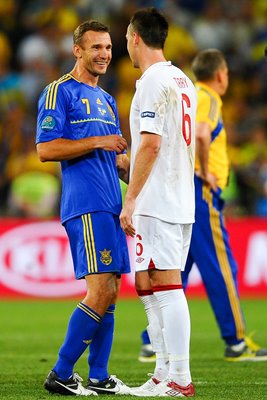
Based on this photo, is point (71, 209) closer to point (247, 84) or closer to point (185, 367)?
point (185, 367)

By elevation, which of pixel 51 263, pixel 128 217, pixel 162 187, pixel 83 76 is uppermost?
pixel 83 76

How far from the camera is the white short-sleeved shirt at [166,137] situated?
616 centimetres

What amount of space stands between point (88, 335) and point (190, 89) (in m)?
1.65

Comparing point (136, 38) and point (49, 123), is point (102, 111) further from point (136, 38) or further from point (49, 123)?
point (136, 38)

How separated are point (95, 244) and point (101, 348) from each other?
28.3 inches

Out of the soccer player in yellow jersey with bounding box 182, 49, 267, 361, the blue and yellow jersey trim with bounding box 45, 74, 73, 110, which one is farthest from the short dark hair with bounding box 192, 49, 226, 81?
the blue and yellow jersey trim with bounding box 45, 74, 73, 110

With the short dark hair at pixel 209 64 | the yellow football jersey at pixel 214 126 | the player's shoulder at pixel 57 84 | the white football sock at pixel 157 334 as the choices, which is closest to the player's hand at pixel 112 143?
the player's shoulder at pixel 57 84

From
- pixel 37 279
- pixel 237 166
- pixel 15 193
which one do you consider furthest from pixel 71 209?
pixel 237 166

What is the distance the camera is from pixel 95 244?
6.36 m

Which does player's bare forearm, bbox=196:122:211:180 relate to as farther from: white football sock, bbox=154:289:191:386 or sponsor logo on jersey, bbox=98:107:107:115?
white football sock, bbox=154:289:191:386

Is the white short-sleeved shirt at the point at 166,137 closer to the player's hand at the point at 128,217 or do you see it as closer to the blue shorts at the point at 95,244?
the player's hand at the point at 128,217

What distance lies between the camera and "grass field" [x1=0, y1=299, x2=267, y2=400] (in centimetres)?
675

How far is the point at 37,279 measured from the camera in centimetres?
1415

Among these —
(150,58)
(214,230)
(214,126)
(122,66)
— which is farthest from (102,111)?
(122,66)
